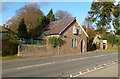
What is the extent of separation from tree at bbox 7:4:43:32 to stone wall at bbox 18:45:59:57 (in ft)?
63.7

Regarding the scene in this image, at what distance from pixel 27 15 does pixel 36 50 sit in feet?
81.4

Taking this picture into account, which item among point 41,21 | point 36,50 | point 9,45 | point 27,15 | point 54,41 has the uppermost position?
point 27,15

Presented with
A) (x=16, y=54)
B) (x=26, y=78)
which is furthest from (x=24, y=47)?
(x=26, y=78)

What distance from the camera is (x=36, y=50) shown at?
24594 mm

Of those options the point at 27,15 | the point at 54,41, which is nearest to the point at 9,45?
the point at 54,41

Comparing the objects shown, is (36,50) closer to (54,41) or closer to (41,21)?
(54,41)

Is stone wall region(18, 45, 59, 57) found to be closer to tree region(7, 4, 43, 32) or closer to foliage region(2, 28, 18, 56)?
foliage region(2, 28, 18, 56)

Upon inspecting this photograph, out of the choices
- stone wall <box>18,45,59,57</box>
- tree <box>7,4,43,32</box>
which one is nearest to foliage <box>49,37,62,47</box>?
stone wall <box>18,45,59,57</box>

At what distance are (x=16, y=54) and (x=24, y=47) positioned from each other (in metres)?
1.41

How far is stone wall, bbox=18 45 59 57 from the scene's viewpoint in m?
22.9

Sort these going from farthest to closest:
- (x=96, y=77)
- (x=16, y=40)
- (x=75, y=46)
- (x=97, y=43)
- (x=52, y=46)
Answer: (x=97, y=43)
(x=75, y=46)
(x=52, y=46)
(x=16, y=40)
(x=96, y=77)

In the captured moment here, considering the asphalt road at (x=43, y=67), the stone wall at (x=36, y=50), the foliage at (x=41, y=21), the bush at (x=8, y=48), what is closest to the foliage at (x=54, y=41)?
the stone wall at (x=36, y=50)

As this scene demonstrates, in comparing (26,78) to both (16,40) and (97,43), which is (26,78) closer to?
(16,40)

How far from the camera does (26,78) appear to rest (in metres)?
8.88
